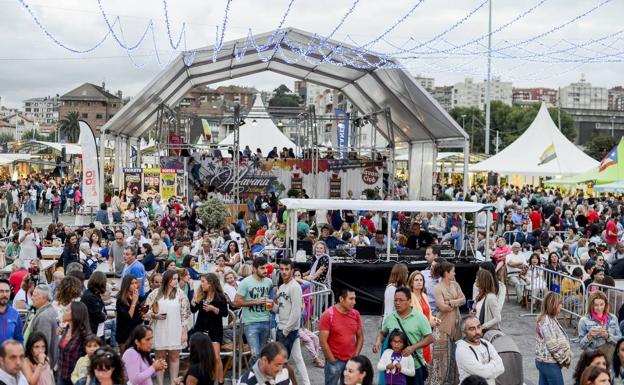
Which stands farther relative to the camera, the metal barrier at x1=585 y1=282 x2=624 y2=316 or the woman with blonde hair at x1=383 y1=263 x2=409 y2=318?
the metal barrier at x1=585 y1=282 x2=624 y2=316

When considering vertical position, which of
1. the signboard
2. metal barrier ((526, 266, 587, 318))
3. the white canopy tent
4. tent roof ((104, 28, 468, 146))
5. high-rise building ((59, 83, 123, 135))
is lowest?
metal barrier ((526, 266, 587, 318))

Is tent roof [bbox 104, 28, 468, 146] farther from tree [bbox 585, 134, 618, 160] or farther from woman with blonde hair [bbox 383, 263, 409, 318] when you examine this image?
tree [bbox 585, 134, 618, 160]

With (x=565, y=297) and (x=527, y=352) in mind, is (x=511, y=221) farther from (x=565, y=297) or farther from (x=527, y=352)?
(x=527, y=352)

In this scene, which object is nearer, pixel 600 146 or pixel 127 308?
pixel 127 308

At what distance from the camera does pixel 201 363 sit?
5.95 meters

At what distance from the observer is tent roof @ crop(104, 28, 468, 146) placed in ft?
82.2

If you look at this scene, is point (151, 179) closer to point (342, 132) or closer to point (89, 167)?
Answer: point (89, 167)

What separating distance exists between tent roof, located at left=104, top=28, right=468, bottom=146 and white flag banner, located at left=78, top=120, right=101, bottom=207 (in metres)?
2.35

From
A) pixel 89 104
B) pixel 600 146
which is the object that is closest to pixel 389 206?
pixel 600 146

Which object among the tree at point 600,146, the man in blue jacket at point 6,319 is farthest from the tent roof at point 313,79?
the tree at point 600,146

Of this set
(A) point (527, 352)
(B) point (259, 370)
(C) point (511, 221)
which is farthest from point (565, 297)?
(C) point (511, 221)

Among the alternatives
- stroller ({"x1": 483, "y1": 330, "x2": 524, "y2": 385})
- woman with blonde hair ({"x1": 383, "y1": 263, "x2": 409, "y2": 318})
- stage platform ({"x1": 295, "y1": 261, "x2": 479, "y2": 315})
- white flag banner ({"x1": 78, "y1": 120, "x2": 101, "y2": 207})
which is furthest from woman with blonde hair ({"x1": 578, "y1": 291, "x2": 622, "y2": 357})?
white flag banner ({"x1": 78, "y1": 120, "x2": 101, "y2": 207})

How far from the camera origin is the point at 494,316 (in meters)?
8.81

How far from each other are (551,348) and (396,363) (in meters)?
1.66
